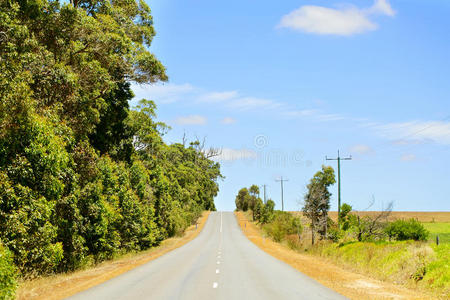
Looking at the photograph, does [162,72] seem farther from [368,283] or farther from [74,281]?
[368,283]

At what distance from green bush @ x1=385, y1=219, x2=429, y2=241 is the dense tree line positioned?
18.9 m

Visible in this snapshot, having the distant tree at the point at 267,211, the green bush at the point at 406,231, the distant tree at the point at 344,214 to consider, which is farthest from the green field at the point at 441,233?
the distant tree at the point at 267,211

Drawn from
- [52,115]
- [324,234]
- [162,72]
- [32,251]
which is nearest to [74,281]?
[32,251]

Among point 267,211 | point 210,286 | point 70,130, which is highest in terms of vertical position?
point 70,130

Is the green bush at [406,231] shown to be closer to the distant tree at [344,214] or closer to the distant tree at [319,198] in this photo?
the distant tree at [344,214]

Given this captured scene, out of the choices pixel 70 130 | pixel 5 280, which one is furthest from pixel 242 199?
pixel 5 280

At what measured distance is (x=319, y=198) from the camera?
145 feet

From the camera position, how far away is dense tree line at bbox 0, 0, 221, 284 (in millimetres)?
14375

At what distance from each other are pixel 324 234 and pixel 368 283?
27.2 meters

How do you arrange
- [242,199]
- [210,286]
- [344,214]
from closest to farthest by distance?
1. [210,286]
2. [344,214]
3. [242,199]

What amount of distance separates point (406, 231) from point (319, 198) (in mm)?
13895

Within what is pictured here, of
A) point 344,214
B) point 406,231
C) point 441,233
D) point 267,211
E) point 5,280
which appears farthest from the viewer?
point 267,211

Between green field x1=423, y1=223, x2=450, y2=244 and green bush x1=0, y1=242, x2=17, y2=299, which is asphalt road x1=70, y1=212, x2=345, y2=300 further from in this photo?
green field x1=423, y1=223, x2=450, y2=244

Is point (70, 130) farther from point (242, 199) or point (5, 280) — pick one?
point (242, 199)
